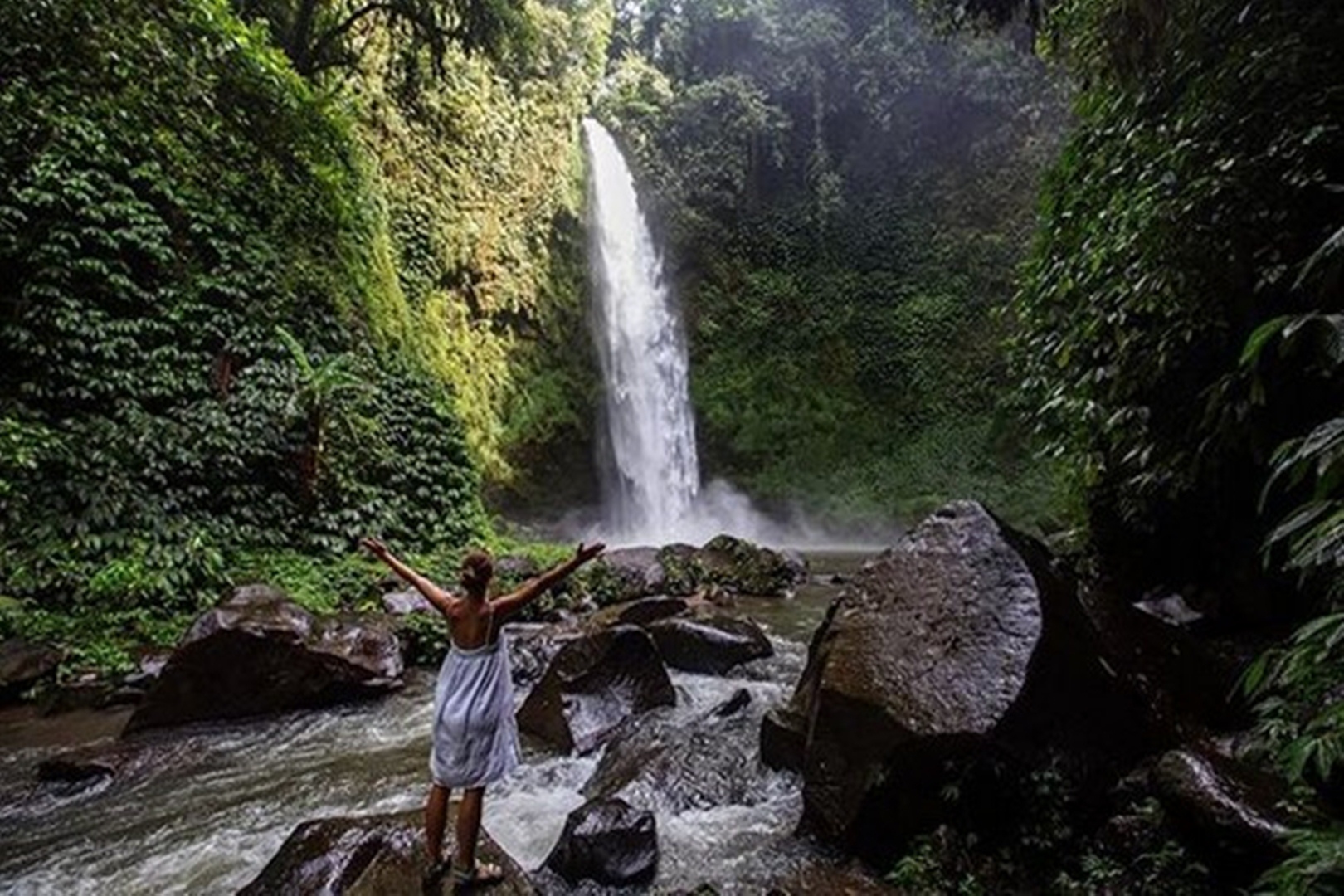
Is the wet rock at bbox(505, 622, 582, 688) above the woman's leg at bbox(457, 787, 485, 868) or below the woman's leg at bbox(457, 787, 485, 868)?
above

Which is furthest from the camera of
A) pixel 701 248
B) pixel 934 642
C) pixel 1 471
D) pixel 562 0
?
pixel 701 248

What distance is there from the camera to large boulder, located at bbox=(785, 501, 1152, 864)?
131 inches

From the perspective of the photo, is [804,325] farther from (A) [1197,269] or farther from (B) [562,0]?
(A) [1197,269]

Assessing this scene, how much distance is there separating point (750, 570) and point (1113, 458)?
24.4ft

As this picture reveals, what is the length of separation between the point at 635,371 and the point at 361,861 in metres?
19.4

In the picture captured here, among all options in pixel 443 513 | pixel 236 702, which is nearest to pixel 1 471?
pixel 236 702

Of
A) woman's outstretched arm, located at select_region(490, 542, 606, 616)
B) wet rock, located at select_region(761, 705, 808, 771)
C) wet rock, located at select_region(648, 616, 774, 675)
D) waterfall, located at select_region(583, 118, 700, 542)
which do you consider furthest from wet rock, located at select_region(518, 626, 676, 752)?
waterfall, located at select_region(583, 118, 700, 542)

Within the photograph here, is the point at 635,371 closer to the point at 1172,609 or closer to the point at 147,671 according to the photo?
the point at 147,671

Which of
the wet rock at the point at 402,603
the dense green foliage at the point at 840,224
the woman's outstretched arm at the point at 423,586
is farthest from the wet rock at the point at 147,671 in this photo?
the dense green foliage at the point at 840,224

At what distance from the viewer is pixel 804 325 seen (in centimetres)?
2569

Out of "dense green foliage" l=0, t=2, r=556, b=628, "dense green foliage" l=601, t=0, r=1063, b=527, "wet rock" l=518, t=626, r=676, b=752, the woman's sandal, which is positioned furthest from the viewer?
"dense green foliage" l=601, t=0, r=1063, b=527

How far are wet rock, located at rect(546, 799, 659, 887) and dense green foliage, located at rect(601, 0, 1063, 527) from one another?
1987 centimetres

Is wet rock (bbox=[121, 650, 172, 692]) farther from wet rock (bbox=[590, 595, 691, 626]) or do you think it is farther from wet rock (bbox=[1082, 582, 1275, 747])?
wet rock (bbox=[1082, 582, 1275, 747])

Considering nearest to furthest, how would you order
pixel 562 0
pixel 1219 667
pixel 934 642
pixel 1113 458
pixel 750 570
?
pixel 934 642 < pixel 1219 667 < pixel 1113 458 < pixel 750 570 < pixel 562 0
